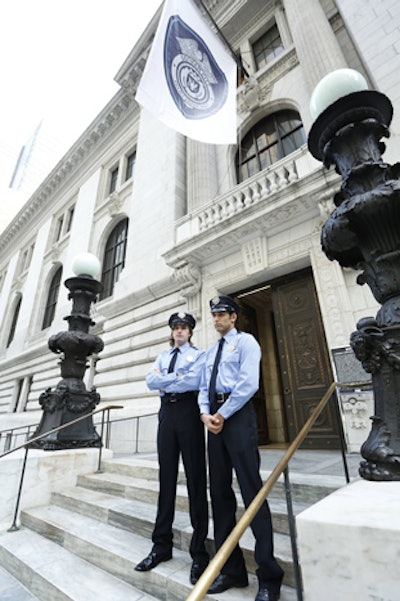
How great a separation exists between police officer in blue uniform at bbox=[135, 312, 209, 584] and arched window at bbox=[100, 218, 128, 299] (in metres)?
10.7

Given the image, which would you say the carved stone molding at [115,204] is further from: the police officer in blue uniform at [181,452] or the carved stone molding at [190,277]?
the police officer in blue uniform at [181,452]

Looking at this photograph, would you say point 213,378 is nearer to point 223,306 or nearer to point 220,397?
point 220,397

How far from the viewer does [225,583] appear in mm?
1948

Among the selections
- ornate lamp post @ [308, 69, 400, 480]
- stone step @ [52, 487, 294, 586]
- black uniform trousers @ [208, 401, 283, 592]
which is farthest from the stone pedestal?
stone step @ [52, 487, 294, 586]

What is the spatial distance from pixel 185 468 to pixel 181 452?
0.12 metres

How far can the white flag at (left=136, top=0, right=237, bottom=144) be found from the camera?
5.82 metres

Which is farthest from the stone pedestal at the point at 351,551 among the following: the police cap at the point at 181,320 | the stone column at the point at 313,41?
the stone column at the point at 313,41

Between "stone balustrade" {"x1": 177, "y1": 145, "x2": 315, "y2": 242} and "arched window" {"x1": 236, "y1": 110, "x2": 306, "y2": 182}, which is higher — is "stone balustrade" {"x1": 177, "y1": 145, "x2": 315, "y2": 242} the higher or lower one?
the lower one

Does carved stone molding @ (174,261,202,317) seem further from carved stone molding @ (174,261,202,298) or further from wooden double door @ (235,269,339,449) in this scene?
wooden double door @ (235,269,339,449)

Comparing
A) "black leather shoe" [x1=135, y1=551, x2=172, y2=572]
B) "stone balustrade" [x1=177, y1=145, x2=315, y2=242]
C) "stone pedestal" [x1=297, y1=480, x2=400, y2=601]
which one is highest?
"stone balustrade" [x1=177, y1=145, x2=315, y2=242]

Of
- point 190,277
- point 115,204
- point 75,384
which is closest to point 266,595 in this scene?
point 75,384

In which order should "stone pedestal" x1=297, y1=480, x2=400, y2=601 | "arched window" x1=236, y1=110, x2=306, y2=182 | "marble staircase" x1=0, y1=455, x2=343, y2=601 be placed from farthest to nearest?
"arched window" x1=236, y1=110, x2=306, y2=182 → "marble staircase" x1=0, y1=455, x2=343, y2=601 → "stone pedestal" x1=297, y1=480, x2=400, y2=601

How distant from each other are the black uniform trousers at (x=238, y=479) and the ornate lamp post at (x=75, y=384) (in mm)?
3644

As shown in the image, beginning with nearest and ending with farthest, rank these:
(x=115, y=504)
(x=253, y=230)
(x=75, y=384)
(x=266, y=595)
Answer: (x=266, y=595), (x=115, y=504), (x=75, y=384), (x=253, y=230)
